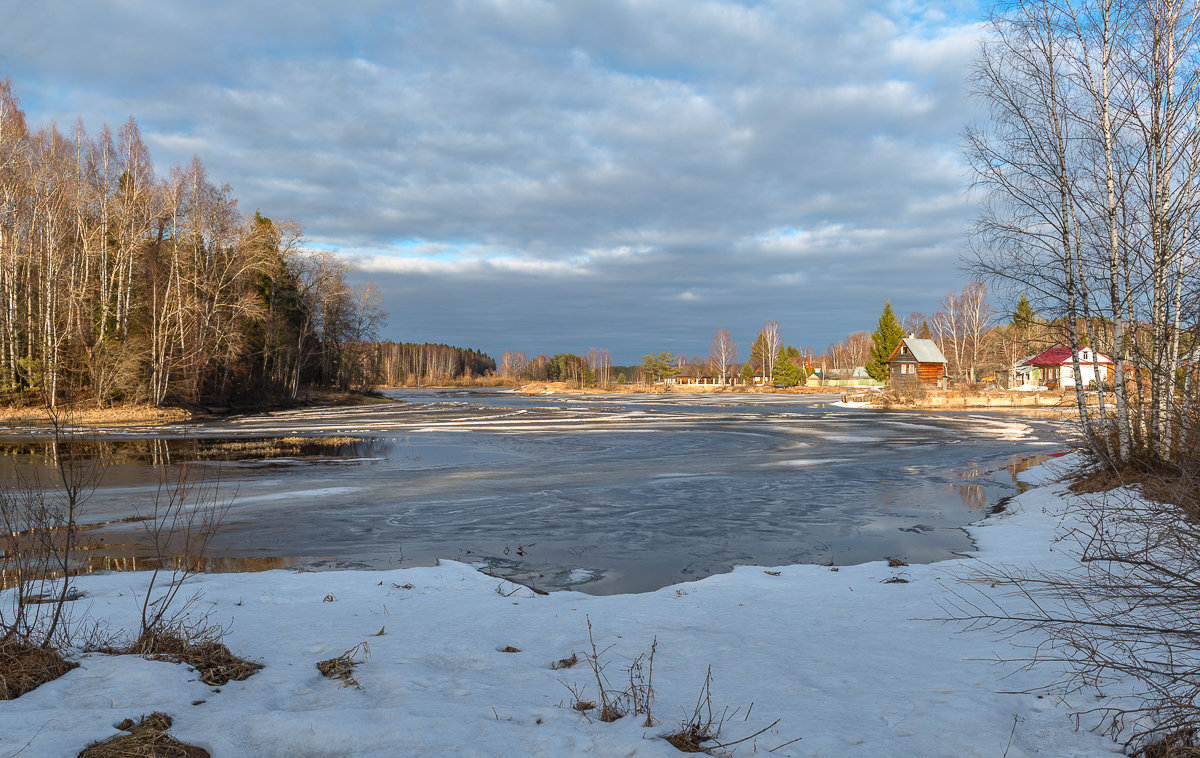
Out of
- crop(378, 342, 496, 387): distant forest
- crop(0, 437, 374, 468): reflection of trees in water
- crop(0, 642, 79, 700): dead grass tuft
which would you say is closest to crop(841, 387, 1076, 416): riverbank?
crop(0, 437, 374, 468): reflection of trees in water

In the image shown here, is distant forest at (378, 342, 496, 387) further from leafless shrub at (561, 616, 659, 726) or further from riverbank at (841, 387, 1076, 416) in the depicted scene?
leafless shrub at (561, 616, 659, 726)

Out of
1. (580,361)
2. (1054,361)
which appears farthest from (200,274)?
(580,361)

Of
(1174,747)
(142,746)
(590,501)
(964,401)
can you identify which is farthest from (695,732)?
(964,401)

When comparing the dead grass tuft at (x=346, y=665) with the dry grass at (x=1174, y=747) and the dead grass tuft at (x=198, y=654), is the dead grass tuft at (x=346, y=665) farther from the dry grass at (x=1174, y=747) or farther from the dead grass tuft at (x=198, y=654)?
the dry grass at (x=1174, y=747)

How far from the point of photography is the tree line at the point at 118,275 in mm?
31953

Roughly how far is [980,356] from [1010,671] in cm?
8157

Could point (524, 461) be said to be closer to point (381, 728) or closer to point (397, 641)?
point (397, 641)

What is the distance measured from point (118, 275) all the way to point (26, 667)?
4215cm

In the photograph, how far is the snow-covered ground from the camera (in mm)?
3326

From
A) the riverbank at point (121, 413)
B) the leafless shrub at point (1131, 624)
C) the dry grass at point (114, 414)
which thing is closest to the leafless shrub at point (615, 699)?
the leafless shrub at point (1131, 624)

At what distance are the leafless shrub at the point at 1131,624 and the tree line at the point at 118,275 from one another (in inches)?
1327

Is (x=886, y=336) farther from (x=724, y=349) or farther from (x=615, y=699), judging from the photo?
(x=615, y=699)

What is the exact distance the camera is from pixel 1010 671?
4.34 meters

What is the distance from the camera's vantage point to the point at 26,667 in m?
3.70
